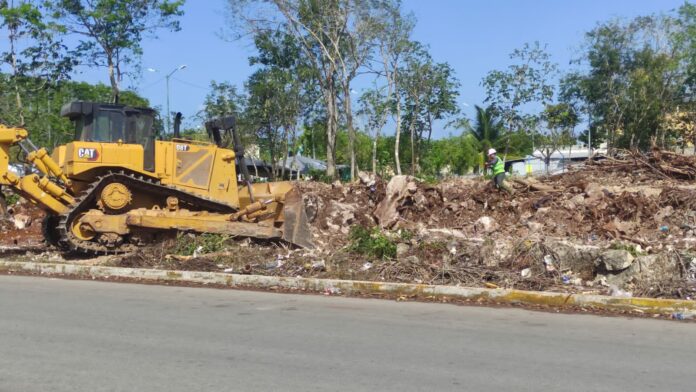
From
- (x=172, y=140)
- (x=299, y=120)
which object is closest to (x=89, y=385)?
(x=172, y=140)

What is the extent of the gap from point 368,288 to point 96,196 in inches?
229

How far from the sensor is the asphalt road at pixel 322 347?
5.67 metres

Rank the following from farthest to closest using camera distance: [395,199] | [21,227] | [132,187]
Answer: [21,227] → [395,199] → [132,187]

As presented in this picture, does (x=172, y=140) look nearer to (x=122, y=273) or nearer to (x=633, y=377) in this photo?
(x=122, y=273)

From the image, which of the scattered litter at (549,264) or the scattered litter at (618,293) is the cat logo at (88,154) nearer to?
the scattered litter at (549,264)

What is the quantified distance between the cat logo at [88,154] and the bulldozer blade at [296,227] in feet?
11.8

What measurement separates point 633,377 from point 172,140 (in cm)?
1019

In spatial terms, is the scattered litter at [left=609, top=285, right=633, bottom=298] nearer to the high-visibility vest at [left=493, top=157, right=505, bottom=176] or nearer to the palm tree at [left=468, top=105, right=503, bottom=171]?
the high-visibility vest at [left=493, top=157, right=505, bottom=176]

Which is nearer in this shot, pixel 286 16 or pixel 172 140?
pixel 172 140

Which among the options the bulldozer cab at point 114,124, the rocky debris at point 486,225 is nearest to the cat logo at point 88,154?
the bulldozer cab at point 114,124

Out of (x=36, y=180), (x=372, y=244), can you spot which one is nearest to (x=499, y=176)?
(x=372, y=244)

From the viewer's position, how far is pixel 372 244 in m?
12.0

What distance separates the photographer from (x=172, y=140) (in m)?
13.8

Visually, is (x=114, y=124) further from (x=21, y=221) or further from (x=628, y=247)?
(x=628, y=247)
